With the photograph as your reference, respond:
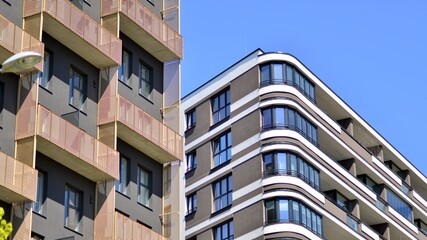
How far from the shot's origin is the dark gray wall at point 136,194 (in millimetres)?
47250

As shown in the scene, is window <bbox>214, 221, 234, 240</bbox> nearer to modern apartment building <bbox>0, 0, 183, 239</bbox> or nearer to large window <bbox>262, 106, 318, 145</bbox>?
large window <bbox>262, 106, 318, 145</bbox>

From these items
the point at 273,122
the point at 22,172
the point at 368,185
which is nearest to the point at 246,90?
the point at 273,122

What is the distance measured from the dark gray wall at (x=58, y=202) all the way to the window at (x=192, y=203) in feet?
124

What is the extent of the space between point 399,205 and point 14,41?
196 ft

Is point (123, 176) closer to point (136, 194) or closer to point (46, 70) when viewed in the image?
point (136, 194)

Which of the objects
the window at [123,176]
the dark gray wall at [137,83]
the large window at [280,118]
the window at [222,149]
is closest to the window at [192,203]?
the window at [222,149]

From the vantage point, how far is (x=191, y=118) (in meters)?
86.2

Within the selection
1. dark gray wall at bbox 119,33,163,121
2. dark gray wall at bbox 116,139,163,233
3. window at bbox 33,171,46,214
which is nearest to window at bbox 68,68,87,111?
dark gray wall at bbox 119,33,163,121

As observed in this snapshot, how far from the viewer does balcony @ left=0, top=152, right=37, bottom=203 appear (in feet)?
131

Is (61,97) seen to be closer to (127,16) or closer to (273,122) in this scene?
(127,16)

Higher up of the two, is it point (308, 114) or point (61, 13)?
point (308, 114)

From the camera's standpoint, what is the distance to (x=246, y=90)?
80938mm

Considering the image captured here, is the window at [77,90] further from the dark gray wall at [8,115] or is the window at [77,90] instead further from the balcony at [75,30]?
the dark gray wall at [8,115]

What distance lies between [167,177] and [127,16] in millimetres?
7242
